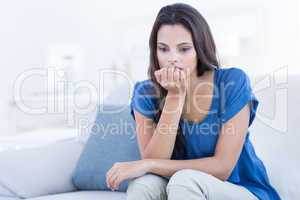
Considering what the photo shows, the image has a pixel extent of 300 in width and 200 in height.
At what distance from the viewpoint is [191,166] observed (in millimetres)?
1246

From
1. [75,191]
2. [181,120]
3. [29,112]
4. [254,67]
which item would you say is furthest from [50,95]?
[181,120]

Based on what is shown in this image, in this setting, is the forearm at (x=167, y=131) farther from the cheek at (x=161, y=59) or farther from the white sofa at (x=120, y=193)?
the white sofa at (x=120, y=193)

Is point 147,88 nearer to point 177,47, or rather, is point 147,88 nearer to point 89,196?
point 177,47

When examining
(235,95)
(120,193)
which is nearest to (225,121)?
(235,95)

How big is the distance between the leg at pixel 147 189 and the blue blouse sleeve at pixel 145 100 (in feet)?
0.93

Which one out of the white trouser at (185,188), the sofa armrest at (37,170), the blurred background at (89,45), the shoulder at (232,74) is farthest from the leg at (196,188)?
the blurred background at (89,45)

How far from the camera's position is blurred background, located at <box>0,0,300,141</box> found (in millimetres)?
2842

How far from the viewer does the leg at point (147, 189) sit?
1.13m

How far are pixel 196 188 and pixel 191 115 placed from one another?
37 centimetres

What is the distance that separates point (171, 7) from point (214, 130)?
0.39 metres

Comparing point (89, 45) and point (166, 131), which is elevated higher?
point (89, 45)

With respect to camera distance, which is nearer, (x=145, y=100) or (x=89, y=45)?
(x=145, y=100)

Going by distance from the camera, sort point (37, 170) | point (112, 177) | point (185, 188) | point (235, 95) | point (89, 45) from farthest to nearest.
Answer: point (89, 45)
point (37, 170)
point (235, 95)
point (112, 177)
point (185, 188)

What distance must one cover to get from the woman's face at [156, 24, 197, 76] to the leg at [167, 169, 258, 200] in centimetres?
37
